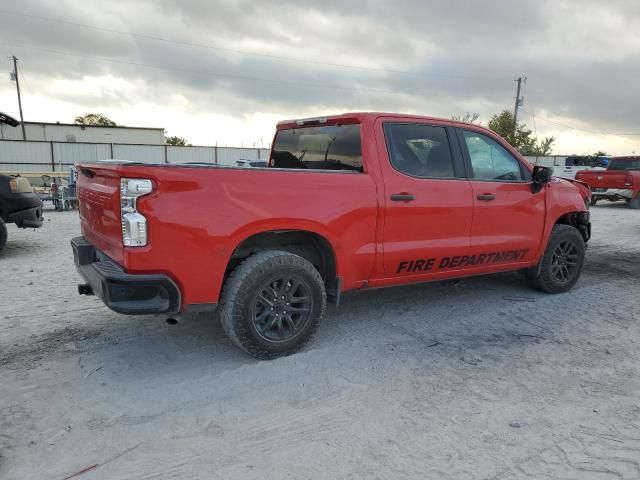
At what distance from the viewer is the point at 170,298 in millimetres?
3275

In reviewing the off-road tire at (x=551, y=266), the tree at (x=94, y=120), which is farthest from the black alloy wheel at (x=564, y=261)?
the tree at (x=94, y=120)

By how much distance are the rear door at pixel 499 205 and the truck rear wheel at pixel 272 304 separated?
1849 millimetres

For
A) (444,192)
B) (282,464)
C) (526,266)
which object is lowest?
(282,464)

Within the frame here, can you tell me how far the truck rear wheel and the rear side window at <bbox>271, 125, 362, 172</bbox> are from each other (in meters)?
1.06

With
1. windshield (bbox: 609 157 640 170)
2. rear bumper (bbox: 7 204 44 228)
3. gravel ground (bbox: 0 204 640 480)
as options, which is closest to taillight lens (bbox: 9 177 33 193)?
rear bumper (bbox: 7 204 44 228)

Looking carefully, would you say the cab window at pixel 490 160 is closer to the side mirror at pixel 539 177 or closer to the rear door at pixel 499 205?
the rear door at pixel 499 205

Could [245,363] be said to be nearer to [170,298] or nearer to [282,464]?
[170,298]

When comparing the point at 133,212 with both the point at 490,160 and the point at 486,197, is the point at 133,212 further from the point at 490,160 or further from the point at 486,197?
the point at 490,160

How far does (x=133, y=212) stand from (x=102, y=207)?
533mm

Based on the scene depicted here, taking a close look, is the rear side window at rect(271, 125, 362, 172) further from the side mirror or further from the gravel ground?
the side mirror

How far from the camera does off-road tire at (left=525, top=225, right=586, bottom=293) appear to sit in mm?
5512

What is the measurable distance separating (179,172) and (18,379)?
1.84 metres

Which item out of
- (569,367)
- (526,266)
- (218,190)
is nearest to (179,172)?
(218,190)

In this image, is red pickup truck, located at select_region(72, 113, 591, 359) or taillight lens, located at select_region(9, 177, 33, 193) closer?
red pickup truck, located at select_region(72, 113, 591, 359)
